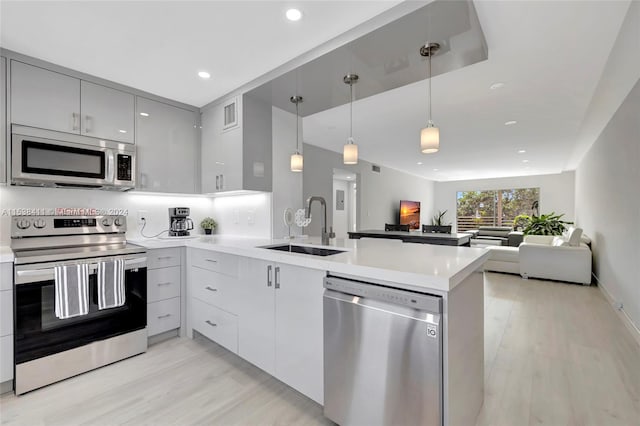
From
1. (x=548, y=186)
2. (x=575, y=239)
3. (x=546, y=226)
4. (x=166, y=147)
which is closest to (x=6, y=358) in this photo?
(x=166, y=147)

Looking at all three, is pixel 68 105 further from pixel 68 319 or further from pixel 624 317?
pixel 624 317

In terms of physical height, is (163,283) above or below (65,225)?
below

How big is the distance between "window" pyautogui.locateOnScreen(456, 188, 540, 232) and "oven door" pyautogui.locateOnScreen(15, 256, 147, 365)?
11.3 meters

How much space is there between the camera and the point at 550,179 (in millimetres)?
9055

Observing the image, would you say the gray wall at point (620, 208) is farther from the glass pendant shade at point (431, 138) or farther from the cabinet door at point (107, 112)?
the cabinet door at point (107, 112)

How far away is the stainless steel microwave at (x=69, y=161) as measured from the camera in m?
2.04

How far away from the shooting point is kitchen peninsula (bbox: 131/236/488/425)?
47.0 inches

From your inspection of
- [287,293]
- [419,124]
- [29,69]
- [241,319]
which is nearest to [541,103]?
[419,124]

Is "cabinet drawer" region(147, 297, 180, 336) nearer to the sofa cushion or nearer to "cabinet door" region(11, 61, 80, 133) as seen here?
"cabinet door" region(11, 61, 80, 133)

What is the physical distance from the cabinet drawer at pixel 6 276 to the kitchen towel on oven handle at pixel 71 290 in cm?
22

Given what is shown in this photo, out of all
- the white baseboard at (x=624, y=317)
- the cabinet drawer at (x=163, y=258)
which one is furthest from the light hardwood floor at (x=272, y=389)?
the cabinet drawer at (x=163, y=258)

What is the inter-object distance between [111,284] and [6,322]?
56cm

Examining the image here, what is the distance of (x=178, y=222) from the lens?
9.84ft

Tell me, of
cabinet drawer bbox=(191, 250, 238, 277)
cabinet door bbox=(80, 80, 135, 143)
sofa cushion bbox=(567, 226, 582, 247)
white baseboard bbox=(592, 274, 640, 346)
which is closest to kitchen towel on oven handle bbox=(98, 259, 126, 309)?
cabinet drawer bbox=(191, 250, 238, 277)
